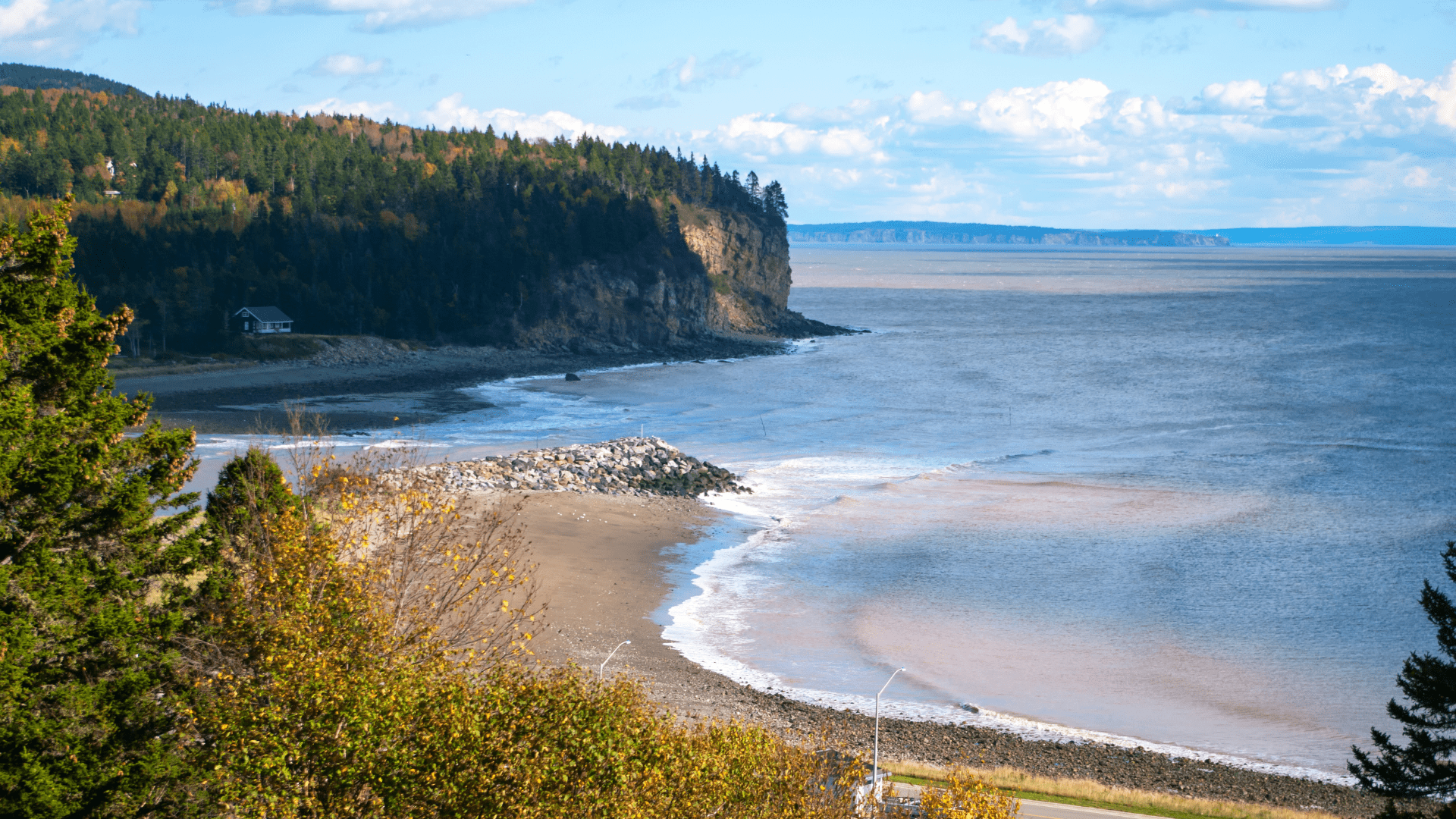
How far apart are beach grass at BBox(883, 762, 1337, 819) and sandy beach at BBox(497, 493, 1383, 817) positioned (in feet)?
2.59

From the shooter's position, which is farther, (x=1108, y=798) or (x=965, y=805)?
(x=1108, y=798)

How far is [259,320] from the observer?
110250mm

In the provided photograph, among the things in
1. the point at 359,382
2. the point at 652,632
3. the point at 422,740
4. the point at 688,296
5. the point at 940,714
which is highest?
the point at 688,296

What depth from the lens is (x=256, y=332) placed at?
109688 millimetres

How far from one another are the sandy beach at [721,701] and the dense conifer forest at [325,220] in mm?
79439

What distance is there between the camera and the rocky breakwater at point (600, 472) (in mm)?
47938

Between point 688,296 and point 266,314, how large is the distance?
46789 mm

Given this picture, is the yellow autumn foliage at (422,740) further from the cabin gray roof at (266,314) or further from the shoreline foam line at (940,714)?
the cabin gray roof at (266,314)

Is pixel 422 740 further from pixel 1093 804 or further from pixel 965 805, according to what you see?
pixel 1093 804

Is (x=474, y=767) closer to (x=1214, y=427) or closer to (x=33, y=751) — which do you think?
(x=33, y=751)

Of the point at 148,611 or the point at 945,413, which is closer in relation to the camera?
the point at 148,611

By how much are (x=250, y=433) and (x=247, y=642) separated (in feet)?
175

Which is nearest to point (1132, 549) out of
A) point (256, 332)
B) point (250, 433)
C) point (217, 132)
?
point (250, 433)

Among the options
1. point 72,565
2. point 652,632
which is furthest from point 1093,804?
point 72,565
